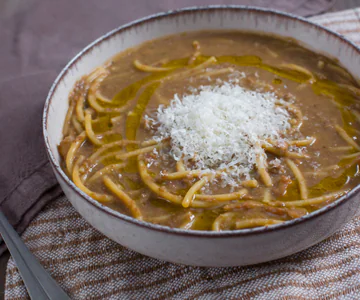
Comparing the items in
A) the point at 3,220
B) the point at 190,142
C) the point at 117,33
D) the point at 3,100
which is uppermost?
the point at 117,33

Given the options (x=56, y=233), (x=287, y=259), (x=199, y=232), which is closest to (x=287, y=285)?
(x=287, y=259)

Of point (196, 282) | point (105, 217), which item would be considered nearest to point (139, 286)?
point (196, 282)

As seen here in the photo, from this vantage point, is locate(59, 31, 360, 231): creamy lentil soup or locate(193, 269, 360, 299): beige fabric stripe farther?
locate(59, 31, 360, 231): creamy lentil soup

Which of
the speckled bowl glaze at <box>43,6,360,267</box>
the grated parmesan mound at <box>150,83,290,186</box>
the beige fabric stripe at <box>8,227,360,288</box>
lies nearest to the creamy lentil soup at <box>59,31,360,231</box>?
the grated parmesan mound at <box>150,83,290,186</box>

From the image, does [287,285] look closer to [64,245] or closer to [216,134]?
[216,134]

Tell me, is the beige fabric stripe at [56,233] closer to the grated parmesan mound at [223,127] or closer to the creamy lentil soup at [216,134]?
the creamy lentil soup at [216,134]

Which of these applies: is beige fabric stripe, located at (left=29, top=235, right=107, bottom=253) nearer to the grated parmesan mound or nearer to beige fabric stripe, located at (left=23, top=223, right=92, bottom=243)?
beige fabric stripe, located at (left=23, top=223, right=92, bottom=243)

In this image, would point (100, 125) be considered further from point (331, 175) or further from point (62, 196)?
point (331, 175)
